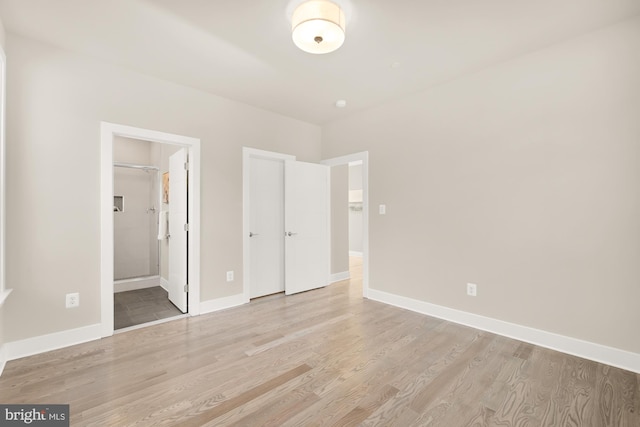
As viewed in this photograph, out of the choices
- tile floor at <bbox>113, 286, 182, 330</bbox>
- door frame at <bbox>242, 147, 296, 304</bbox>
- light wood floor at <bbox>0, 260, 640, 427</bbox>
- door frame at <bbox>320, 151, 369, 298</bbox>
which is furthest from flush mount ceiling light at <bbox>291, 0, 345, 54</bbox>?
tile floor at <bbox>113, 286, 182, 330</bbox>

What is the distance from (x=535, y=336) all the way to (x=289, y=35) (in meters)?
3.43

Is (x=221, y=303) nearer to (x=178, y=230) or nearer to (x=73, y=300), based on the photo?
(x=178, y=230)

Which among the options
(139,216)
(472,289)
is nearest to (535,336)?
(472,289)

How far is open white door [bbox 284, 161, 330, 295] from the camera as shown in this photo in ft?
14.0

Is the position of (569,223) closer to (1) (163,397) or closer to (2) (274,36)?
(2) (274,36)

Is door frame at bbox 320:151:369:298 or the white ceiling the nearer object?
the white ceiling

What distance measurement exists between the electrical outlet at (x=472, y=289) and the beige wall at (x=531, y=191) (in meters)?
0.04

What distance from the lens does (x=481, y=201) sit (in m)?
3.00

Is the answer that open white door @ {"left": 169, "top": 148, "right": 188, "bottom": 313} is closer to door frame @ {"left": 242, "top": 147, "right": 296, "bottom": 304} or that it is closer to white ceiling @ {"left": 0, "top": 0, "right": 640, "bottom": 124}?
door frame @ {"left": 242, "top": 147, "right": 296, "bottom": 304}

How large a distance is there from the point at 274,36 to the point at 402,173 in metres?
2.16

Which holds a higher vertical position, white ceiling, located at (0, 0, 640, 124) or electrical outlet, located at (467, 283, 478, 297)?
white ceiling, located at (0, 0, 640, 124)

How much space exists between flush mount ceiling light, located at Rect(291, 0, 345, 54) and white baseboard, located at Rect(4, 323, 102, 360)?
10.3 feet

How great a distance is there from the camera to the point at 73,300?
262 cm

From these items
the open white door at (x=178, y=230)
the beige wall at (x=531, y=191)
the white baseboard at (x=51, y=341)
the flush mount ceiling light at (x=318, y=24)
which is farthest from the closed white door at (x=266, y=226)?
the flush mount ceiling light at (x=318, y=24)
